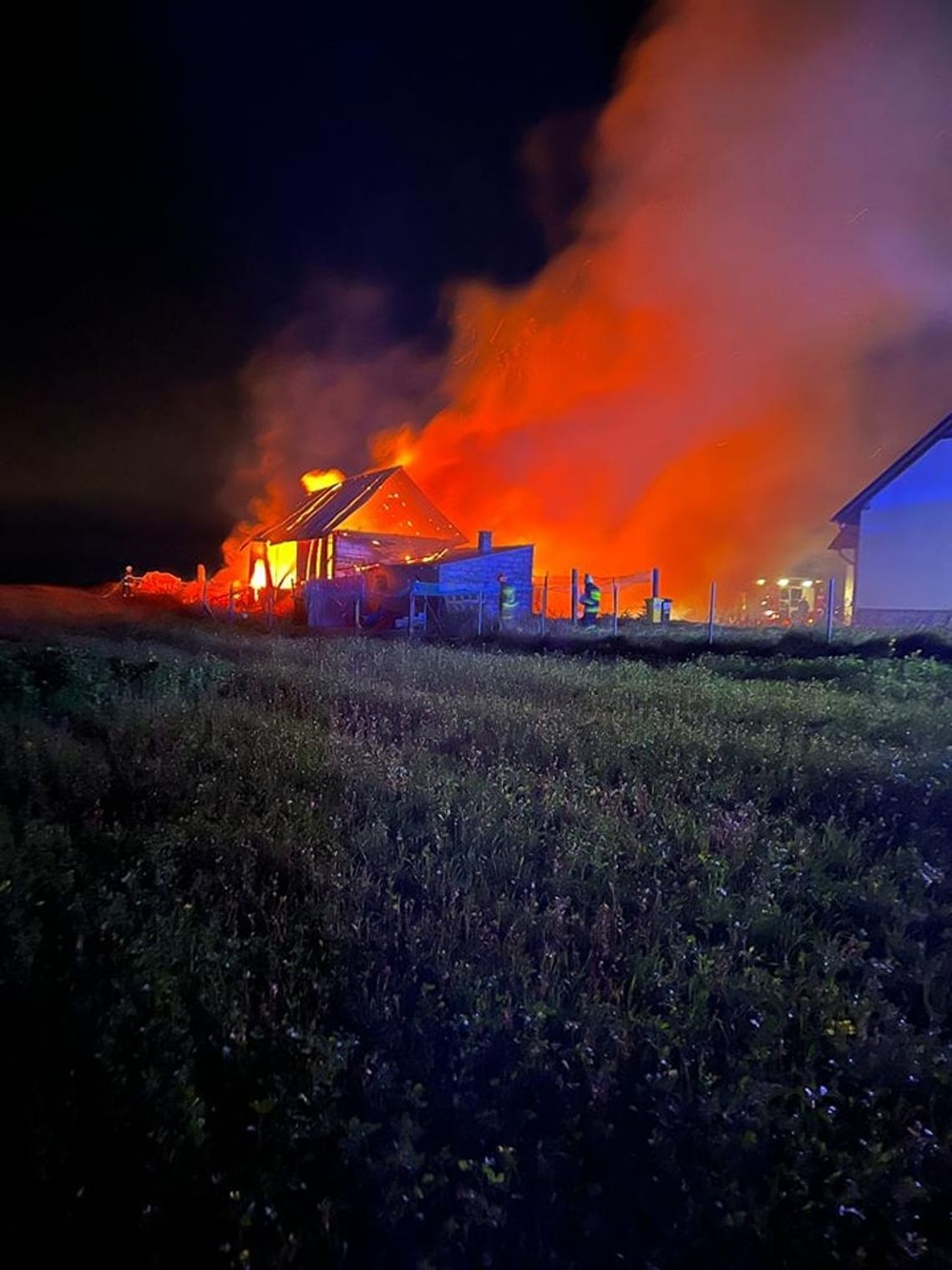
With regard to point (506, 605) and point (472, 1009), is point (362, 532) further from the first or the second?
point (472, 1009)

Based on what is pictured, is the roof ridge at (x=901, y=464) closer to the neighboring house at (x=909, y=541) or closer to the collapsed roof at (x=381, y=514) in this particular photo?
the neighboring house at (x=909, y=541)

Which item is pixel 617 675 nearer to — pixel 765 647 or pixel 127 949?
pixel 765 647

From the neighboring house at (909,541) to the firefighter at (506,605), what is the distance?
38.6 feet

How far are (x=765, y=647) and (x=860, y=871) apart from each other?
1120cm

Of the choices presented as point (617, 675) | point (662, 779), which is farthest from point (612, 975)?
point (617, 675)

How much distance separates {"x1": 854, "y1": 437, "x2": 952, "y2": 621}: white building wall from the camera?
22.5 metres

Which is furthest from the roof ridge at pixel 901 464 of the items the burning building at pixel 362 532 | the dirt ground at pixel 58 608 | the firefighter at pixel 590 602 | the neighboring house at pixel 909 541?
the dirt ground at pixel 58 608

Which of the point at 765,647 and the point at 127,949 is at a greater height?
the point at 765,647

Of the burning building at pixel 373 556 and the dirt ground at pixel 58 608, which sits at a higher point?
the burning building at pixel 373 556

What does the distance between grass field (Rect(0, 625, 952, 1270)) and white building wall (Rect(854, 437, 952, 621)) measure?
2087cm

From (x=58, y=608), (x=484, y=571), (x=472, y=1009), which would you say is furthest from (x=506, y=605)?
(x=472, y=1009)

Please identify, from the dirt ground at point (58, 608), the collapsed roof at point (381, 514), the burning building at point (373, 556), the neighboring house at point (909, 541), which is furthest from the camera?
the collapsed roof at point (381, 514)

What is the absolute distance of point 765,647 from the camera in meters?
14.3

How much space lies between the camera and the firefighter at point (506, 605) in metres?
20.7
